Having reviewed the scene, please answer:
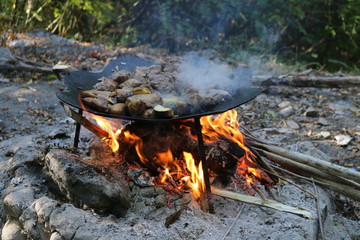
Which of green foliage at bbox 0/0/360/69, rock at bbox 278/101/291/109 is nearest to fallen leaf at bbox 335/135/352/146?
rock at bbox 278/101/291/109

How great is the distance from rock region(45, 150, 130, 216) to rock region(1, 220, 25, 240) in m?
0.40

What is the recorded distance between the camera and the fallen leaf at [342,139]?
12.6 ft

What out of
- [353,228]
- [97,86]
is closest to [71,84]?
[97,86]

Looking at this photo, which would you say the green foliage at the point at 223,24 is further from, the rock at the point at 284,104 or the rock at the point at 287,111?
the rock at the point at 287,111

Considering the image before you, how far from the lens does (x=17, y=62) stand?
5.59 m

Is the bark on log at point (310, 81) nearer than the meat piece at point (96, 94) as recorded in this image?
No

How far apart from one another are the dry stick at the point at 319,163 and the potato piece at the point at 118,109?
1.41 metres

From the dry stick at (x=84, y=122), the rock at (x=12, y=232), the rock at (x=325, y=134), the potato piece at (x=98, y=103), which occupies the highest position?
the potato piece at (x=98, y=103)

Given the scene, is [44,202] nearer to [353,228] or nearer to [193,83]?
[193,83]

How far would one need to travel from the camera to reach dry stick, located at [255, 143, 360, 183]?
257 cm

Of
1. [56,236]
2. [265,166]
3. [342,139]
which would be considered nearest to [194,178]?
[265,166]

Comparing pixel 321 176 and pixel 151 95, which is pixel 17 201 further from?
pixel 321 176

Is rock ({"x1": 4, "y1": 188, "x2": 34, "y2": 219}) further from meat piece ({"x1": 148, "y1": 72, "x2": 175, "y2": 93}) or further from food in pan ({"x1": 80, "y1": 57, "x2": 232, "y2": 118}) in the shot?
meat piece ({"x1": 148, "y1": 72, "x2": 175, "y2": 93})

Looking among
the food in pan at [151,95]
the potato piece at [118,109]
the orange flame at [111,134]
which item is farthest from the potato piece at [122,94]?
the orange flame at [111,134]
